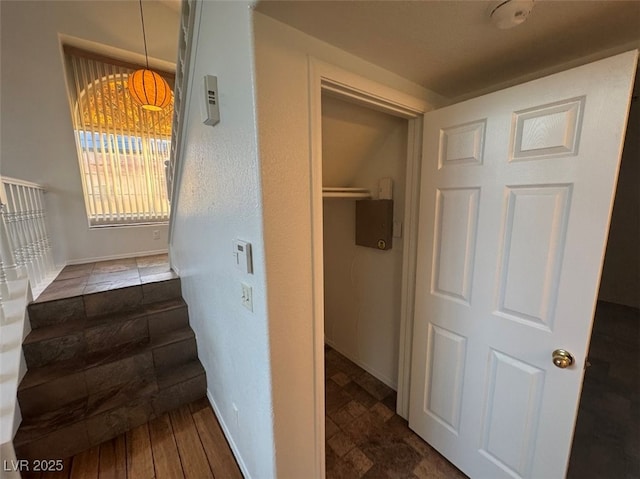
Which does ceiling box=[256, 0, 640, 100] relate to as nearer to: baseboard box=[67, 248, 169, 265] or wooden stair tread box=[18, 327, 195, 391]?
wooden stair tread box=[18, 327, 195, 391]

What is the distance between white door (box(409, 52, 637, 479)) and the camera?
90 cm

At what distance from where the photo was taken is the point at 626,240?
9.20 ft

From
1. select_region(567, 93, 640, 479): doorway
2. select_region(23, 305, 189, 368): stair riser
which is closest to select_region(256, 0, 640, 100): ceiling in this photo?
select_region(567, 93, 640, 479): doorway

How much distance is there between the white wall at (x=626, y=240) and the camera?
102 inches

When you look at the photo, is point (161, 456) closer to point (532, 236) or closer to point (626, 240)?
point (532, 236)

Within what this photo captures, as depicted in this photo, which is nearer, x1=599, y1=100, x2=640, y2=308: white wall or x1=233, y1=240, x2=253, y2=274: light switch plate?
x1=233, y1=240, x2=253, y2=274: light switch plate

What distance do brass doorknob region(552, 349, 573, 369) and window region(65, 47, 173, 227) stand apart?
13.0 ft

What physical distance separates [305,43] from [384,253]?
1.38 metres

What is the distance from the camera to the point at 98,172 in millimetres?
3107

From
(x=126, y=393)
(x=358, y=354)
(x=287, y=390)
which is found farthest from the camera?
(x=358, y=354)

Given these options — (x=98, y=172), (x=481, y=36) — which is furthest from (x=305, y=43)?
(x=98, y=172)

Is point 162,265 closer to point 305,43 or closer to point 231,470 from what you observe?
point 231,470

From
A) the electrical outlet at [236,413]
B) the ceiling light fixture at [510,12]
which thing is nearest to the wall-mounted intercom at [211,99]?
the ceiling light fixture at [510,12]

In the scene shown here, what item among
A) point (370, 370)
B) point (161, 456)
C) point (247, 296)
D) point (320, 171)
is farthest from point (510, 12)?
point (161, 456)
